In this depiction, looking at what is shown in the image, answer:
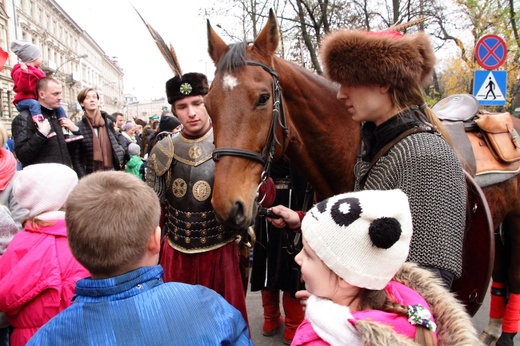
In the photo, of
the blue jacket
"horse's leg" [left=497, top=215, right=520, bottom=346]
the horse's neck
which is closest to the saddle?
"horse's leg" [left=497, top=215, right=520, bottom=346]

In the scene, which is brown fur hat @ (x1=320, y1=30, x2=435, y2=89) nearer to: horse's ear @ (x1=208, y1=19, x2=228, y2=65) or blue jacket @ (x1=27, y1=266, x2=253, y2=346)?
horse's ear @ (x1=208, y1=19, x2=228, y2=65)

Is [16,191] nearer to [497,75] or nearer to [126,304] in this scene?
[126,304]

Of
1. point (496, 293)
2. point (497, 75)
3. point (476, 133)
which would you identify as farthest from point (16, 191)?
point (497, 75)

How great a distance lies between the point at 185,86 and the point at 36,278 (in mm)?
1452

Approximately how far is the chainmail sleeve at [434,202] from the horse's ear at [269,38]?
1074 mm

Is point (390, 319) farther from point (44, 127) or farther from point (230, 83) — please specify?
point (44, 127)

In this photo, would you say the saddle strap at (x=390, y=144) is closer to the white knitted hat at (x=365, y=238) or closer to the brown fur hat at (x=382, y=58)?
the brown fur hat at (x=382, y=58)

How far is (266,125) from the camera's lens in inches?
81.4

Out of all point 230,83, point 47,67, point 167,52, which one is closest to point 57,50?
point 47,67

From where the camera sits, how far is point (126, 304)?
122cm

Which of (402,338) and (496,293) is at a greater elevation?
(402,338)

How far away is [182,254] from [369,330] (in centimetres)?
181

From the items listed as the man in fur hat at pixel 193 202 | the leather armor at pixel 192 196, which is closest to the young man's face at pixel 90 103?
the man in fur hat at pixel 193 202

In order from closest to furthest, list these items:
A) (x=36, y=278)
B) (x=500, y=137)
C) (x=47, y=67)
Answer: (x=36, y=278) < (x=500, y=137) < (x=47, y=67)
